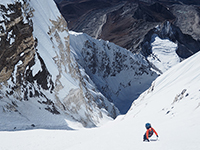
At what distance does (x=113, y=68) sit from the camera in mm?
62344

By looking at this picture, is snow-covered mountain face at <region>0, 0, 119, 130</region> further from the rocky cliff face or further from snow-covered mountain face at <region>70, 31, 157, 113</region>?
the rocky cliff face

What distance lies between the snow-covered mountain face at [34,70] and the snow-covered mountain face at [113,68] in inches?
1299

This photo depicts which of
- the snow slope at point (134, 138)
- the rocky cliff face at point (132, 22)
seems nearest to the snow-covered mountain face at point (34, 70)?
the snow slope at point (134, 138)

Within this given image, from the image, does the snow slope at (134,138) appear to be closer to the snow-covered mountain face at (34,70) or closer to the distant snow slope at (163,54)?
the snow-covered mountain face at (34,70)

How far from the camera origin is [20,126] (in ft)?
44.4

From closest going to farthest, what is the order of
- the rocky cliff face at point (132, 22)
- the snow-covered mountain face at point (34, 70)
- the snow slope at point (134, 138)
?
1. the snow slope at point (134, 138)
2. the snow-covered mountain face at point (34, 70)
3. the rocky cliff face at point (132, 22)

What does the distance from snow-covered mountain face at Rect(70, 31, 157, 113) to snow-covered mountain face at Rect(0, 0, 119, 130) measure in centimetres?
3299

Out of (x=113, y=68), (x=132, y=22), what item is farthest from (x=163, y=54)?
(x=132, y=22)

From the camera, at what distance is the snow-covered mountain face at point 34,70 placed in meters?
14.7

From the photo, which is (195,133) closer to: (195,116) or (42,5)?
(195,116)

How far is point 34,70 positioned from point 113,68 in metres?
45.8

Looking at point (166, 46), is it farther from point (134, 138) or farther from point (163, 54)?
point (134, 138)

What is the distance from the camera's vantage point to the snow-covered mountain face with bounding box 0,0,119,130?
48.3ft

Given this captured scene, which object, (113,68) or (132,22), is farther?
(132,22)
